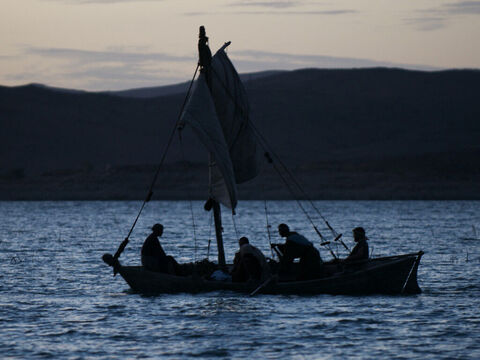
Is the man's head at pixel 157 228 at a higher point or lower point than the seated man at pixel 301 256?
higher

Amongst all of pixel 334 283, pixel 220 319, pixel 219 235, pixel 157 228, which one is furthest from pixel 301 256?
pixel 220 319

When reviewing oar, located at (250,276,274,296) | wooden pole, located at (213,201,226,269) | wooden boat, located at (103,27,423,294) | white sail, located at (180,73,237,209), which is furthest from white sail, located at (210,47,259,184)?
oar, located at (250,276,274,296)

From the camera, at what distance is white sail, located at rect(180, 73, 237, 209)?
21922 millimetres

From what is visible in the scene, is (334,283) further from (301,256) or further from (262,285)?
(262,285)

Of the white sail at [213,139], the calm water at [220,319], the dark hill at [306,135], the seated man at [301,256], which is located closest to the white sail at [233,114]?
the white sail at [213,139]

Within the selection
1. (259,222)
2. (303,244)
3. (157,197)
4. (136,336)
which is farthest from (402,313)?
(157,197)

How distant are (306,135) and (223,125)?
11717cm

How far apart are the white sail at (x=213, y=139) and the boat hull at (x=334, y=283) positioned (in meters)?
1.93

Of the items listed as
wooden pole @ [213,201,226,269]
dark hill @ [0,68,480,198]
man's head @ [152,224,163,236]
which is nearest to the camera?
man's head @ [152,224,163,236]

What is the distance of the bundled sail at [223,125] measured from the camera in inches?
867

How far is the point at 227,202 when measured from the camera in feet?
72.8

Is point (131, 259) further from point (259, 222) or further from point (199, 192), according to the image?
point (199, 192)

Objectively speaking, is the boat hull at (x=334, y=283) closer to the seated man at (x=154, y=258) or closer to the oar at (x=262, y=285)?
the oar at (x=262, y=285)

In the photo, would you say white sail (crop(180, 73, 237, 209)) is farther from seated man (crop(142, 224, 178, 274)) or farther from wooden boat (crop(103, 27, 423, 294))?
seated man (crop(142, 224, 178, 274))
